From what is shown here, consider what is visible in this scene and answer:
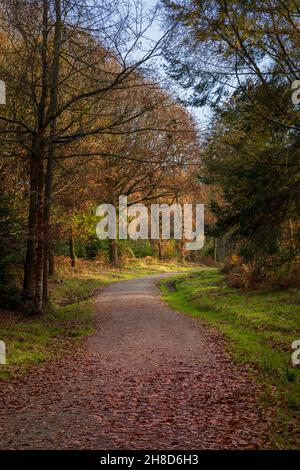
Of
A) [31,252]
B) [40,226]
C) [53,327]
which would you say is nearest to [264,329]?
[53,327]

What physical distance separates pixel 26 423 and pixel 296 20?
972cm

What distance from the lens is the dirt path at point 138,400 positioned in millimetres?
6270

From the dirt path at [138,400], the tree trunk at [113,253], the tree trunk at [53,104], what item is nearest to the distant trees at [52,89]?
the tree trunk at [53,104]

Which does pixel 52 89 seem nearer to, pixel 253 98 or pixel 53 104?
pixel 53 104

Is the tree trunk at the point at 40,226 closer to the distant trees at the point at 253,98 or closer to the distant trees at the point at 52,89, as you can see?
the distant trees at the point at 52,89

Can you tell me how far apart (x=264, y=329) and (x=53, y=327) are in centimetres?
616

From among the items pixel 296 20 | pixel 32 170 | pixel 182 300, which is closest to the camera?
pixel 296 20

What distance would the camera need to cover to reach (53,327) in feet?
48.7

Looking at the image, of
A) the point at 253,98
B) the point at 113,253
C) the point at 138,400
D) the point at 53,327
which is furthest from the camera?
the point at 113,253

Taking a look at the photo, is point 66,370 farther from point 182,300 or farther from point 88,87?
point 182,300

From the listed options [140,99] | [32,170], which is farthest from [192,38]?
[32,170]

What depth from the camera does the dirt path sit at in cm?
627

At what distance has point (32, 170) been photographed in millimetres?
15742

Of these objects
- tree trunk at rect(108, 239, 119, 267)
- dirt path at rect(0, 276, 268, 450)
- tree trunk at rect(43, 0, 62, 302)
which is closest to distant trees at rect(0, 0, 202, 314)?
tree trunk at rect(43, 0, 62, 302)
